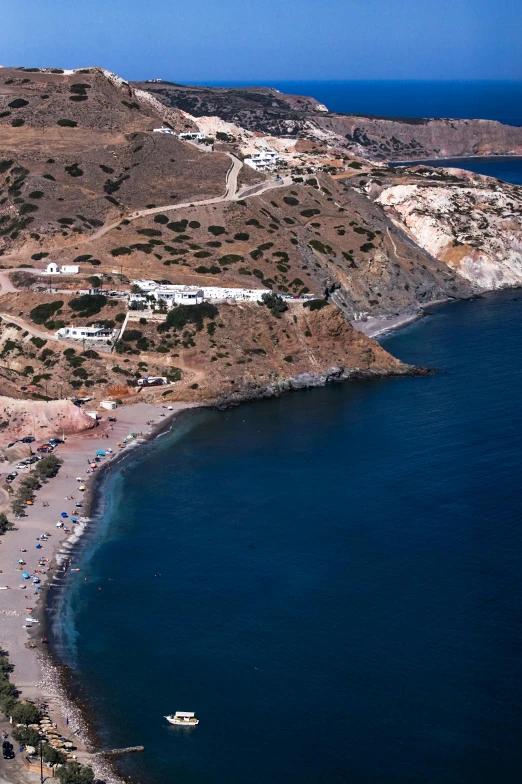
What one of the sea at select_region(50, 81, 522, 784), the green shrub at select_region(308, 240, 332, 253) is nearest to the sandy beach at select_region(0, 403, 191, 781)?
the sea at select_region(50, 81, 522, 784)

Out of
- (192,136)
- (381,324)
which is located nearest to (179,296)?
(381,324)

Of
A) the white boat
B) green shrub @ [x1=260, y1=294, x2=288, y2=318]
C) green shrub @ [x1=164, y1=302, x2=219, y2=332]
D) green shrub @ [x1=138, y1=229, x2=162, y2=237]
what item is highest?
green shrub @ [x1=138, y1=229, x2=162, y2=237]

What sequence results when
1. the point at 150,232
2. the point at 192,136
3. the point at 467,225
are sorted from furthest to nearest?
1. the point at 467,225
2. the point at 192,136
3. the point at 150,232

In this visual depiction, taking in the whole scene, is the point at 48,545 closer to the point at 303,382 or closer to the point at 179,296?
the point at 303,382

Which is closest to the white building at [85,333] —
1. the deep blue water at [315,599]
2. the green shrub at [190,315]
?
the green shrub at [190,315]

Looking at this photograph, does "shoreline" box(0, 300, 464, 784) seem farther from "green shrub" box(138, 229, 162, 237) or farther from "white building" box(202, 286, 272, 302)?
"green shrub" box(138, 229, 162, 237)

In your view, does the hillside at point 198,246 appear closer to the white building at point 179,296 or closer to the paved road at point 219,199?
the paved road at point 219,199
